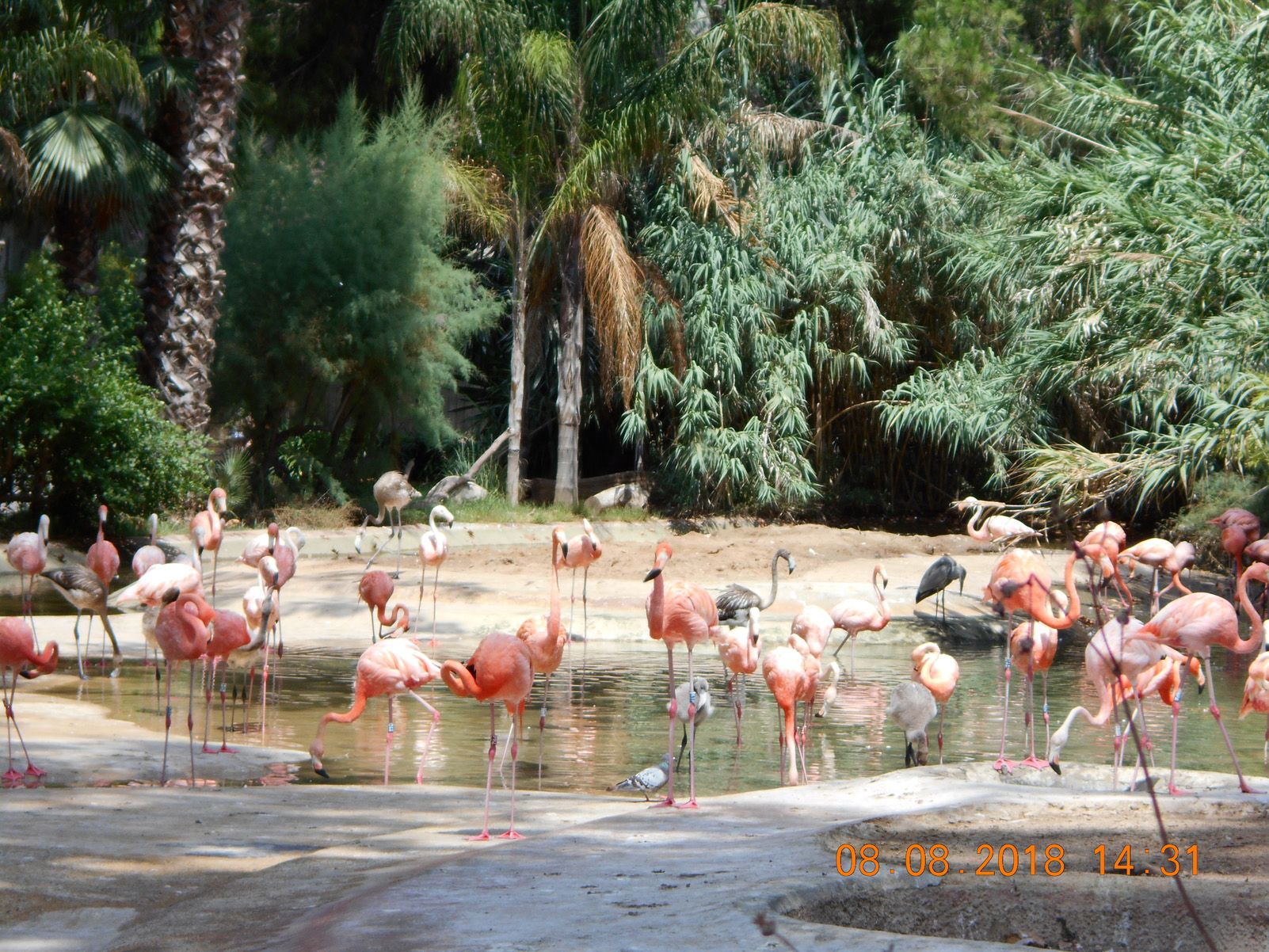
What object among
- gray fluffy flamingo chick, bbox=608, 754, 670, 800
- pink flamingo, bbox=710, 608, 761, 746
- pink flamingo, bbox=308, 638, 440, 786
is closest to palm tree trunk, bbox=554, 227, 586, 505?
pink flamingo, bbox=710, 608, 761, 746

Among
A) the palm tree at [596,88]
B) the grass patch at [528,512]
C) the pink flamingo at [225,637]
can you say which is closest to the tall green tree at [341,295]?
the palm tree at [596,88]

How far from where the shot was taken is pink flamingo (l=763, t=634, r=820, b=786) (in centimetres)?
652

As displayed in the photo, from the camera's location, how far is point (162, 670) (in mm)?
9266

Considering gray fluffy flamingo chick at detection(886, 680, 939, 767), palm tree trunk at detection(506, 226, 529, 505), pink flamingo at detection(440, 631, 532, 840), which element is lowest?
gray fluffy flamingo chick at detection(886, 680, 939, 767)

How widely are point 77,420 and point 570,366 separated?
6.95 meters

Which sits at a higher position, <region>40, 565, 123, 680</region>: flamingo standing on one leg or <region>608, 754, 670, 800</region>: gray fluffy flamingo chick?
<region>40, 565, 123, 680</region>: flamingo standing on one leg

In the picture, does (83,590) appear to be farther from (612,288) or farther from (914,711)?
(612,288)

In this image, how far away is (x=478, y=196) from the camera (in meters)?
17.9

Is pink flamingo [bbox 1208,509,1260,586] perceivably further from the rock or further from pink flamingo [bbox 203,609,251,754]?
the rock

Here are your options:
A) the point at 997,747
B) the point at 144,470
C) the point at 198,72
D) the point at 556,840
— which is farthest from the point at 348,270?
the point at 556,840

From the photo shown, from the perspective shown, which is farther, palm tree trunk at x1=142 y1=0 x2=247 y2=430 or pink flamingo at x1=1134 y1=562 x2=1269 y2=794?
palm tree trunk at x1=142 y1=0 x2=247 y2=430

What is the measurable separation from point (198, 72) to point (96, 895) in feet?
40.0
